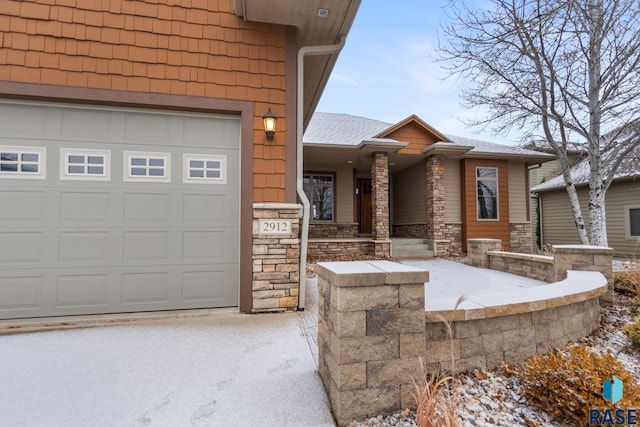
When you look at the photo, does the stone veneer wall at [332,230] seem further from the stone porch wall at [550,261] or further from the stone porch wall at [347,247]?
the stone porch wall at [550,261]

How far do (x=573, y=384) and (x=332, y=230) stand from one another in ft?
28.4

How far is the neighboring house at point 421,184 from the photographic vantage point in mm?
8992

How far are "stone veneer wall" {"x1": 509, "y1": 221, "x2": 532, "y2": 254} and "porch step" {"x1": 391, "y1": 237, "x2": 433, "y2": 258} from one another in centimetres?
306

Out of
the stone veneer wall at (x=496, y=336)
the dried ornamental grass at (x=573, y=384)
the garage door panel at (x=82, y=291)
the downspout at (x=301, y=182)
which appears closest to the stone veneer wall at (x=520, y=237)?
the stone veneer wall at (x=496, y=336)

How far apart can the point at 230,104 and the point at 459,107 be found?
6873mm

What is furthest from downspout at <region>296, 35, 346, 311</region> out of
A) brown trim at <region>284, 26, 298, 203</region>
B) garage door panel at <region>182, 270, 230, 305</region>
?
garage door panel at <region>182, 270, 230, 305</region>

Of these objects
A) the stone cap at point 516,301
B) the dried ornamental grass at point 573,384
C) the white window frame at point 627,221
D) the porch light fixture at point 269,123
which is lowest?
the dried ornamental grass at point 573,384

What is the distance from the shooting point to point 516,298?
2.42m

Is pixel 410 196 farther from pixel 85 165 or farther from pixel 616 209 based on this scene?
pixel 85 165

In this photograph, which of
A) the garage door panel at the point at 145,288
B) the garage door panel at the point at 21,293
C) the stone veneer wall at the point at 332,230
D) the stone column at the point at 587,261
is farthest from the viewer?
the stone veneer wall at the point at 332,230

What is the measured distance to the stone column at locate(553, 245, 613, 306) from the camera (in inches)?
156

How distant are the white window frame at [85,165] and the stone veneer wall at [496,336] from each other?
3.70m

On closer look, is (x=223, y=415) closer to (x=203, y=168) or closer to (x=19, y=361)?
(x=19, y=361)

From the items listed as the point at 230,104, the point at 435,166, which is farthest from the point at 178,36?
the point at 435,166
